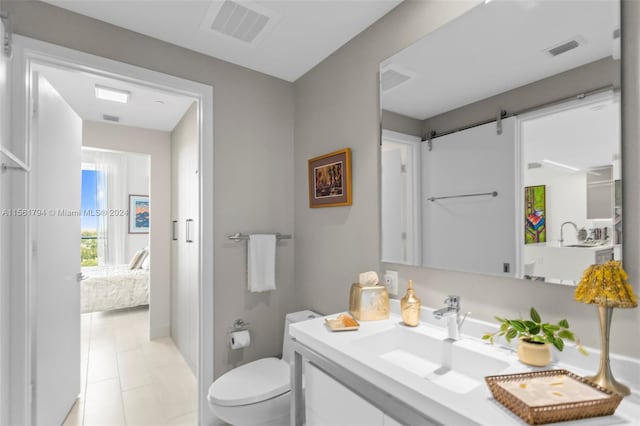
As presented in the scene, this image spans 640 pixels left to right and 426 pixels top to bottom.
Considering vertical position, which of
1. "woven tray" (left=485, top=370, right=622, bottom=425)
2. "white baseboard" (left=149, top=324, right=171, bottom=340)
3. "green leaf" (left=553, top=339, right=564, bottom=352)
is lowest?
"white baseboard" (left=149, top=324, right=171, bottom=340)

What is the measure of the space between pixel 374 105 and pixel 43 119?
6.01 ft

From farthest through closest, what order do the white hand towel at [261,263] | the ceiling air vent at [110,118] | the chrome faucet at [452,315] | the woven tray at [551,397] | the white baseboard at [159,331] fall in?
1. the white baseboard at [159,331]
2. the ceiling air vent at [110,118]
3. the white hand towel at [261,263]
4. the chrome faucet at [452,315]
5. the woven tray at [551,397]

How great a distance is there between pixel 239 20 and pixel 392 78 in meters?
0.88

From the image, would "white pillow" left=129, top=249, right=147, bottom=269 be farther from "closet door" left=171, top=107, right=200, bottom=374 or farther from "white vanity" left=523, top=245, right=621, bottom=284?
"white vanity" left=523, top=245, right=621, bottom=284

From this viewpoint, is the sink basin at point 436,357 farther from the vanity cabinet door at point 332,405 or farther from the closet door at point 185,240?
the closet door at point 185,240

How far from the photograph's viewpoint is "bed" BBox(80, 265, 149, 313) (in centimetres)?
431

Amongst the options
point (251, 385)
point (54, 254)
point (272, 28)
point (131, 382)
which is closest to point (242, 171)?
point (272, 28)

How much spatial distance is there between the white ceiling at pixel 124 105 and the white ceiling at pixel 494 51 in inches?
69.5

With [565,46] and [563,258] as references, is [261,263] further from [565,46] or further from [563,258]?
[565,46]

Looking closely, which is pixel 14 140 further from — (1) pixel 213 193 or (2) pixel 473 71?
(2) pixel 473 71

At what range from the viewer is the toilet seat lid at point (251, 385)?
1656 millimetres

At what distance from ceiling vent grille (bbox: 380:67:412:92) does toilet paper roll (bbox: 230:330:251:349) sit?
1.70 meters

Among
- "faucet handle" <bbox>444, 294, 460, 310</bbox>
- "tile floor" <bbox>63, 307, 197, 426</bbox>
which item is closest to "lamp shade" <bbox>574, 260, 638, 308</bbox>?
"faucet handle" <bbox>444, 294, 460, 310</bbox>

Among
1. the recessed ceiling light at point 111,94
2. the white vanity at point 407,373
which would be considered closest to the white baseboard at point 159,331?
the recessed ceiling light at point 111,94
